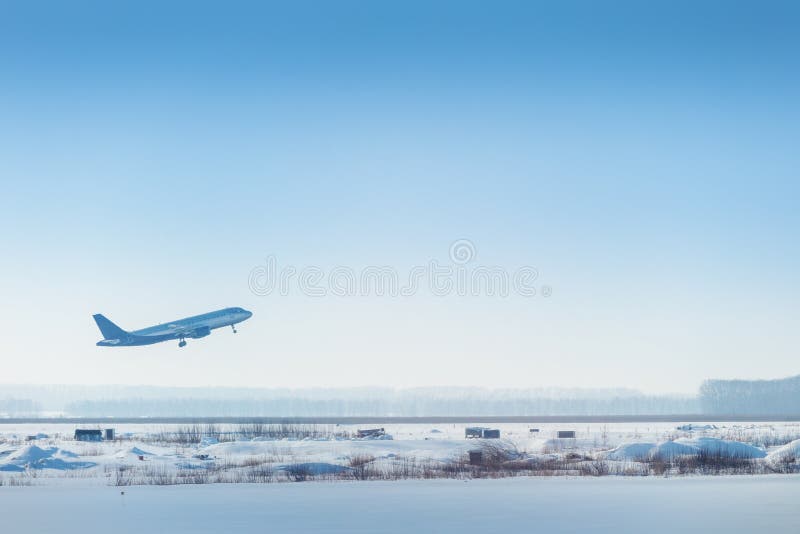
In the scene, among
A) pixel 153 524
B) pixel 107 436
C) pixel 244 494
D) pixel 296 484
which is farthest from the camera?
pixel 107 436

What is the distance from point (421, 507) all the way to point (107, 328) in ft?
450

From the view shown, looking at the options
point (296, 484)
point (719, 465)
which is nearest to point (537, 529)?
point (296, 484)

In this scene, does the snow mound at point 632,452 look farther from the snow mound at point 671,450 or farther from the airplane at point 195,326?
the airplane at point 195,326

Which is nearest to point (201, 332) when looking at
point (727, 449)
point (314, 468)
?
point (314, 468)

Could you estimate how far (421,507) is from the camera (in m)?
35.6

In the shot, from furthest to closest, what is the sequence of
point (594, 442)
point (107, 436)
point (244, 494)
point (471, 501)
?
point (107, 436) → point (594, 442) → point (244, 494) → point (471, 501)

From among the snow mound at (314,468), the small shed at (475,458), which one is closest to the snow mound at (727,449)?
the small shed at (475,458)

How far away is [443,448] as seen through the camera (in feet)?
235

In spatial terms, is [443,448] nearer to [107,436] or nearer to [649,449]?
[649,449]

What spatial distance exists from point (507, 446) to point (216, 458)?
19893mm

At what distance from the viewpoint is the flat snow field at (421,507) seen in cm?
3012

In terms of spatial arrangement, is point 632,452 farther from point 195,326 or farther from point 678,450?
point 195,326

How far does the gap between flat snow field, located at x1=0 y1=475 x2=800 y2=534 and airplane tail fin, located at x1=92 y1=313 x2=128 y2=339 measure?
117 meters

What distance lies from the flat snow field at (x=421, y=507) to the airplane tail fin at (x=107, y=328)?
11748cm
